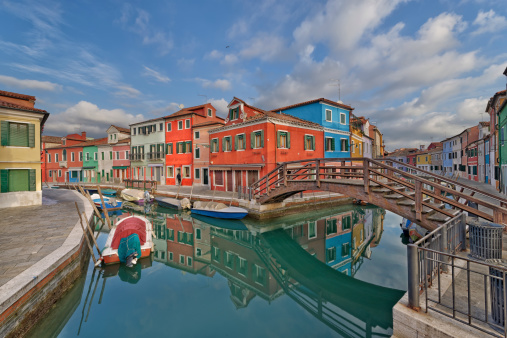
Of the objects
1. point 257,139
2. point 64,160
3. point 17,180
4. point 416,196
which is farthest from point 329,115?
point 64,160

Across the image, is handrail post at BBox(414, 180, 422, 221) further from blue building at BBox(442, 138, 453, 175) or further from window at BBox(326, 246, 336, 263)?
blue building at BBox(442, 138, 453, 175)

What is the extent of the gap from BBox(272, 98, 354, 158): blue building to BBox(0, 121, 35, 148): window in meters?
21.9

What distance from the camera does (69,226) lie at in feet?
34.1

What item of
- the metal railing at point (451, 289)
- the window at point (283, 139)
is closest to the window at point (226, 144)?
the window at point (283, 139)

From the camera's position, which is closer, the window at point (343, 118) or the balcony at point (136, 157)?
the window at point (343, 118)

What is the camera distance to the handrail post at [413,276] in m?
3.86

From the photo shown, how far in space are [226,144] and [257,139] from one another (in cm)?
462

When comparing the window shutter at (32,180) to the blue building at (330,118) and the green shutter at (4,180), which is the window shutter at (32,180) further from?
the blue building at (330,118)

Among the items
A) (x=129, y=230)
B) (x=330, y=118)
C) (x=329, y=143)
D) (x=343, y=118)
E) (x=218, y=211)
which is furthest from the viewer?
(x=343, y=118)

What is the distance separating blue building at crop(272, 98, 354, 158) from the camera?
2384 cm

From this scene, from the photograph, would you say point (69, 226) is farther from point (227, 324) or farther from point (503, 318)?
point (503, 318)

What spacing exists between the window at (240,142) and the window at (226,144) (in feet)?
3.55

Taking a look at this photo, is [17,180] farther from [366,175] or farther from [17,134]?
[366,175]

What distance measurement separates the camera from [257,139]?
20203 millimetres
